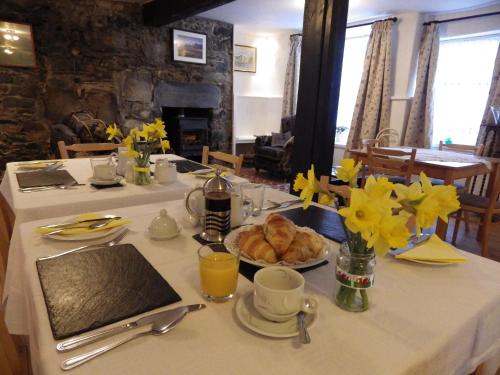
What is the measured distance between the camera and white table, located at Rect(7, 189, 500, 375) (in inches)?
20.5

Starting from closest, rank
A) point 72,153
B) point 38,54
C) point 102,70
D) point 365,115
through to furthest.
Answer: point 72,153 → point 38,54 → point 102,70 → point 365,115

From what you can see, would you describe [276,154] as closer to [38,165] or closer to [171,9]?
[171,9]

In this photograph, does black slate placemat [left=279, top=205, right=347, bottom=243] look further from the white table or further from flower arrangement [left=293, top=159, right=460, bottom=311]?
flower arrangement [left=293, top=159, right=460, bottom=311]

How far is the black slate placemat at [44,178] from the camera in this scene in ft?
4.83

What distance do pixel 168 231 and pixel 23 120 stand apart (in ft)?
13.7

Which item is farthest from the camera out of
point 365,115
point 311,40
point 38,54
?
point 365,115

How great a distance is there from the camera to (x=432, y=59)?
4234 mm

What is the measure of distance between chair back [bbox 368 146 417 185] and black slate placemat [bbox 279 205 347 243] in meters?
1.62

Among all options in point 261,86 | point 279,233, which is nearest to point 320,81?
point 279,233

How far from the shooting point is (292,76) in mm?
5941

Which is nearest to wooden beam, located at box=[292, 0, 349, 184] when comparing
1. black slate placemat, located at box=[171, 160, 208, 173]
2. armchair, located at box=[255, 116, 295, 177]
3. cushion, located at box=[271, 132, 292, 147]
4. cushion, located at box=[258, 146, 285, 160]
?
black slate placemat, located at box=[171, 160, 208, 173]

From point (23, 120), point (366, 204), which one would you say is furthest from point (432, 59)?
point (23, 120)

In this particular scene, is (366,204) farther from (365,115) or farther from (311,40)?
(365,115)

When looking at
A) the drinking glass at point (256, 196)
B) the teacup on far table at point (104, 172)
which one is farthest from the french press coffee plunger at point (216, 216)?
the teacup on far table at point (104, 172)
